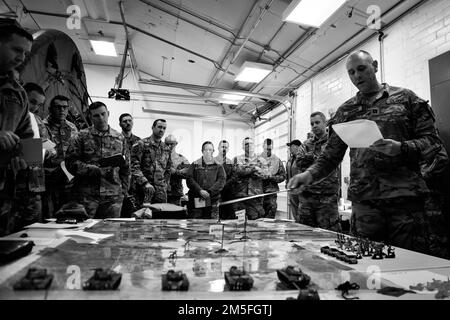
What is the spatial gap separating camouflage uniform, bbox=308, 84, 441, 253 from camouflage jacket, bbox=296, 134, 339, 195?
1.44 metres

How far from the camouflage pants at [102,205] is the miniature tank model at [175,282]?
215 cm

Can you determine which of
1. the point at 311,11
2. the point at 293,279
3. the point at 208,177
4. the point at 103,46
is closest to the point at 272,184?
the point at 208,177

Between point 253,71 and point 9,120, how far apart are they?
202 inches

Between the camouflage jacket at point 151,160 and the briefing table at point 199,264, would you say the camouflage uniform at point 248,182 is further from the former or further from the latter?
the briefing table at point 199,264

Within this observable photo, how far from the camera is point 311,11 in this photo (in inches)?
146

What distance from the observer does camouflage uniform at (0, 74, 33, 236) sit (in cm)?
149

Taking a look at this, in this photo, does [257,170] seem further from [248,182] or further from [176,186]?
[176,186]

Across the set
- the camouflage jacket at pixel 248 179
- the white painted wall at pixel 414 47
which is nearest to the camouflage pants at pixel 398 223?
the white painted wall at pixel 414 47

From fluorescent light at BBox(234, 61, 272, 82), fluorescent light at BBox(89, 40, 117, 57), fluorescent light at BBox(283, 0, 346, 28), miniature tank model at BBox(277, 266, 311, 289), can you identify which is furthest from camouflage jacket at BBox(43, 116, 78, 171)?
fluorescent light at BBox(89, 40, 117, 57)

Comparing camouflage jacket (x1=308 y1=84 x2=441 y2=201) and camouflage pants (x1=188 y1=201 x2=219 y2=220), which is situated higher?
camouflage jacket (x1=308 y1=84 x2=441 y2=201)

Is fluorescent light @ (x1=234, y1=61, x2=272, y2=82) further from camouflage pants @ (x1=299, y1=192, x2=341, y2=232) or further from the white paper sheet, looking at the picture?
the white paper sheet

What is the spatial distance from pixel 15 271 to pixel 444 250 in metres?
1.90

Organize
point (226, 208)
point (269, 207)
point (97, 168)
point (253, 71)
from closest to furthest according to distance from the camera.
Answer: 1. point (97, 168)
2. point (269, 207)
3. point (226, 208)
4. point (253, 71)

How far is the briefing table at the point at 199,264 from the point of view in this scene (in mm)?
659
